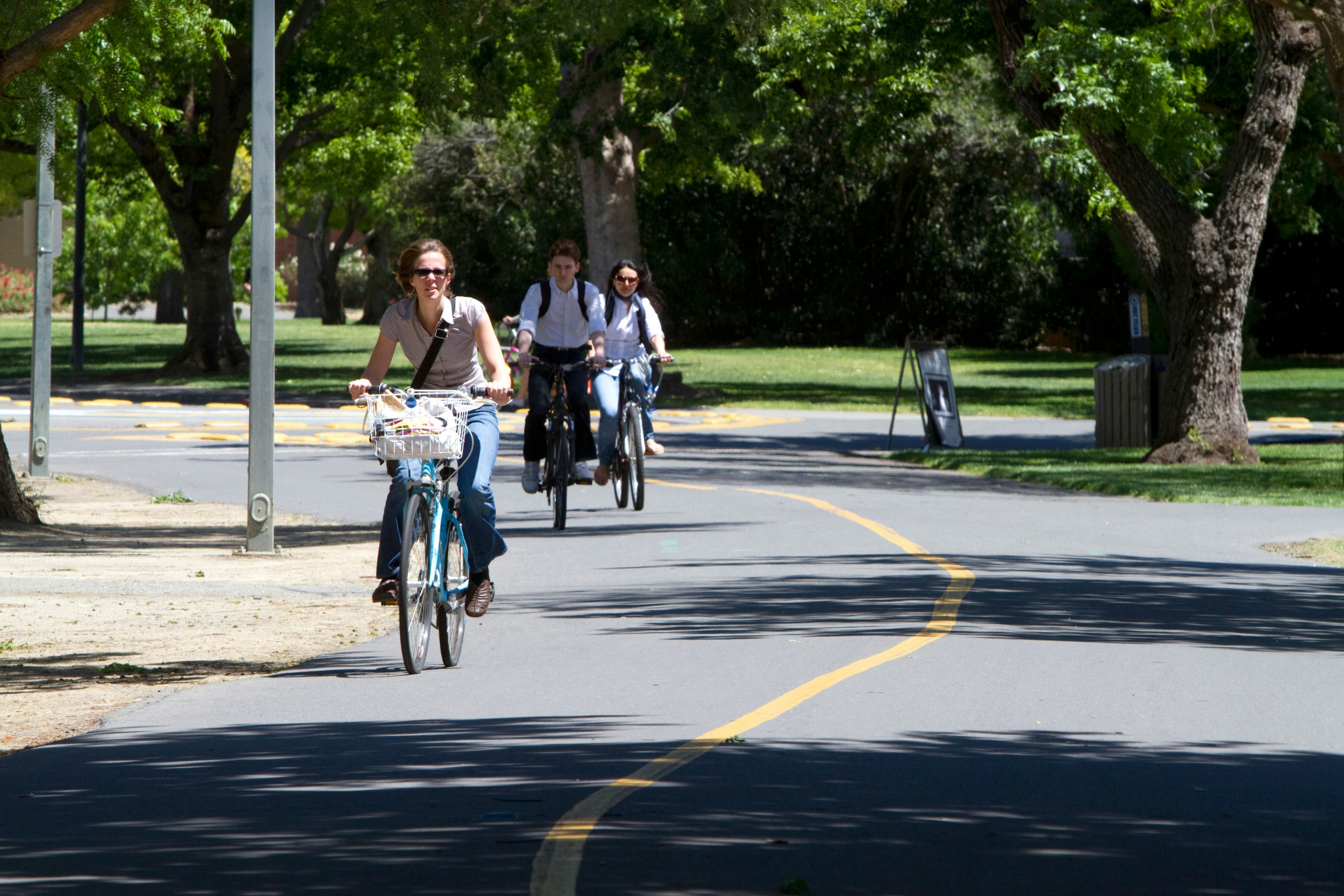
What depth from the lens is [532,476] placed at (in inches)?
541

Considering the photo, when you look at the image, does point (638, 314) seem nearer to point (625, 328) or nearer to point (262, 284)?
point (625, 328)

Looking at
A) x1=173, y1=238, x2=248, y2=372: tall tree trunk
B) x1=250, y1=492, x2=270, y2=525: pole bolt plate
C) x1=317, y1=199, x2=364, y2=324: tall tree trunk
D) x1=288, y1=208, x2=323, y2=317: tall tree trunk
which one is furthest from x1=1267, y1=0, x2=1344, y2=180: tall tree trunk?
x1=288, y1=208, x2=323, y2=317: tall tree trunk

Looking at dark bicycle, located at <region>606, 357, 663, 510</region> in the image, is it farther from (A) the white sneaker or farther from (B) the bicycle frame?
(B) the bicycle frame

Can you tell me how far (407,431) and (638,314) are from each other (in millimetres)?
6950

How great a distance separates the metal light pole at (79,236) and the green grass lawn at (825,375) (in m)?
0.62

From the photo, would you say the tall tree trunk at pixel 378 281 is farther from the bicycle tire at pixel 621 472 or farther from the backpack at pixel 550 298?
the backpack at pixel 550 298

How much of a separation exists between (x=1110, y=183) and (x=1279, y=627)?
489 inches

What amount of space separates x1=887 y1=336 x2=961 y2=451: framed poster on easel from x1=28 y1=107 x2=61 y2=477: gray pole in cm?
1005

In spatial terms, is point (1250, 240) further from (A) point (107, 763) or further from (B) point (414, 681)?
(A) point (107, 763)

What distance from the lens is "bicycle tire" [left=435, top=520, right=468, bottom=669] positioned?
8.18 meters

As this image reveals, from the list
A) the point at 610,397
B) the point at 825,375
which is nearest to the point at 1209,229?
the point at 610,397

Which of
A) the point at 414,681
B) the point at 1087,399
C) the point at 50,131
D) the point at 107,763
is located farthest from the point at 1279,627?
the point at 1087,399

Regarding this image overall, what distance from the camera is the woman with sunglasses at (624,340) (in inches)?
571

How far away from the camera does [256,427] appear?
1308cm
